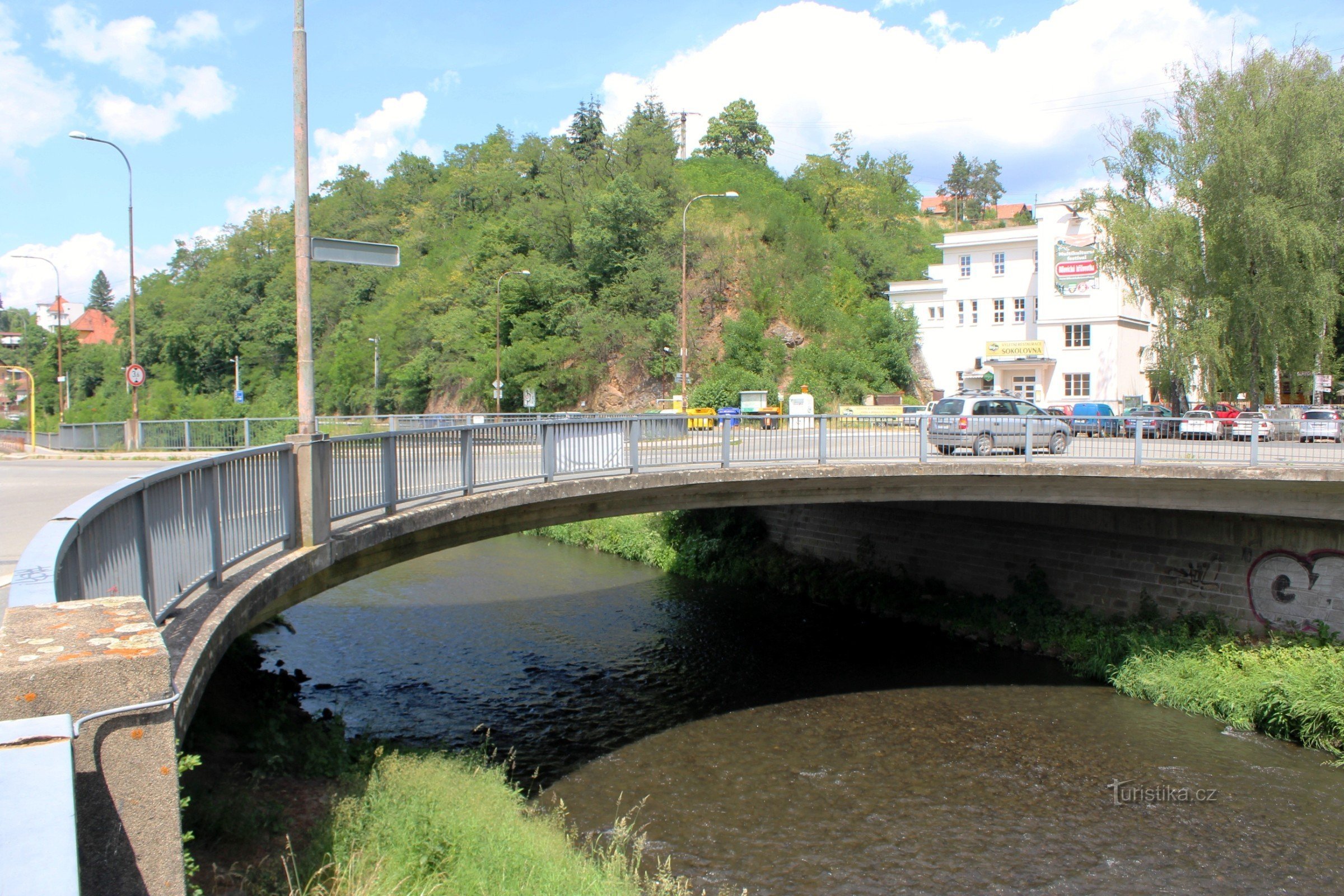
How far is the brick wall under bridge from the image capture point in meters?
16.8

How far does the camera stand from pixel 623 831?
33.4 ft

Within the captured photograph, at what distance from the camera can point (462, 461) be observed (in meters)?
11.1

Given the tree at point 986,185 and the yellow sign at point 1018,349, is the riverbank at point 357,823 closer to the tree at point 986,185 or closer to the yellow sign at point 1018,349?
the yellow sign at point 1018,349

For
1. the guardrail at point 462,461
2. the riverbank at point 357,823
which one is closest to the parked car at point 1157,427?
the guardrail at point 462,461

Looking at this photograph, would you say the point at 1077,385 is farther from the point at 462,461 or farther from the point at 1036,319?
the point at 462,461

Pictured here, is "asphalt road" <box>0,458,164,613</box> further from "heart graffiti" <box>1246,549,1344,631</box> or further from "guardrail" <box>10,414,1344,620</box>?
"heart graffiti" <box>1246,549,1344,631</box>

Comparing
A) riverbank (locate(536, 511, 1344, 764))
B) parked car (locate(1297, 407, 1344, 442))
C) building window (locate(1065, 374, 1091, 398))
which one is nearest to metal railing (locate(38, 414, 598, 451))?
riverbank (locate(536, 511, 1344, 764))

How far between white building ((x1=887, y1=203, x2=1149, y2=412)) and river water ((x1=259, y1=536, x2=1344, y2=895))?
3230cm

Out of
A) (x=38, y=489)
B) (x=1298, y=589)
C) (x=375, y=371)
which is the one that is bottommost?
(x=1298, y=589)

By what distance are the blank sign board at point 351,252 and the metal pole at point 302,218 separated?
93 millimetres

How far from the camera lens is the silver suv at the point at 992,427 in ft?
55.0

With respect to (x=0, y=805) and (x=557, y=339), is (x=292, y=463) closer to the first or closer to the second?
(x=0, y=805)

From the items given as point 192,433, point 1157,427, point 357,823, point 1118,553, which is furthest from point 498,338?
point 357,823

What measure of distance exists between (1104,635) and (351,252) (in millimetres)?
16817
